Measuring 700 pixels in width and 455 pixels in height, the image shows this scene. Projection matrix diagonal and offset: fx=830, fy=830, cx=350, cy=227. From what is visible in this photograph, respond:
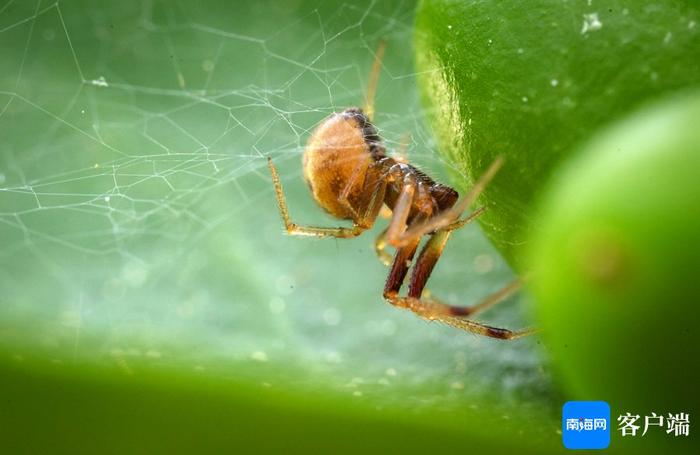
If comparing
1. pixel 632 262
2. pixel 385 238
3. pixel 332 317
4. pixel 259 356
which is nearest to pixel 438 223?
pixel 385 238


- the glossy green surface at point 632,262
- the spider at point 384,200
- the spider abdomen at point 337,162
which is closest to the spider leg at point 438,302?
the spider at point 384,200

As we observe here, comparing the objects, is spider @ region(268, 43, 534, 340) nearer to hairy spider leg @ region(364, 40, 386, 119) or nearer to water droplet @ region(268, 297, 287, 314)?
hairy spider leg @ region(364, 40, 386, 119)

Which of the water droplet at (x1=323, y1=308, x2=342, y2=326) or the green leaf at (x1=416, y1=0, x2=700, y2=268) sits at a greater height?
the green leaf at (x1=416, y1=0, x2=700, y2=268)

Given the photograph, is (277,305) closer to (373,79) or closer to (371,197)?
(371,197)

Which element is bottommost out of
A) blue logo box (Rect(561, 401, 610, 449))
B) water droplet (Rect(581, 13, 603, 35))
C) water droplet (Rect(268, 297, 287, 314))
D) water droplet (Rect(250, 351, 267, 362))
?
blue logo box (Rect(561, 401, 610, 449))

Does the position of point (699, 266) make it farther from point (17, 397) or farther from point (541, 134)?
point (17, 397)

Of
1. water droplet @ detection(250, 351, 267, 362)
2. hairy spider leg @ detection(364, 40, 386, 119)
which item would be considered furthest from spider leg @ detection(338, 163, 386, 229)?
water droplet @ detection(250, 351, 267, 362)
